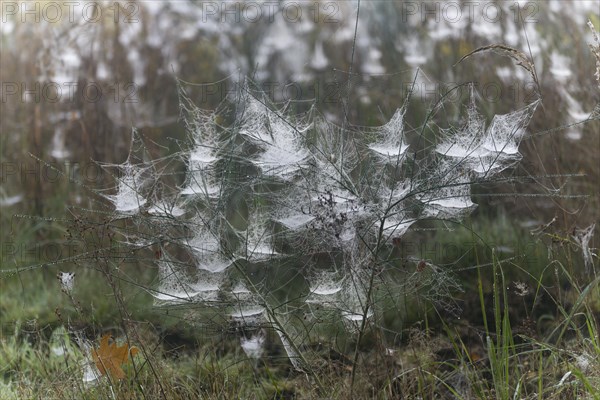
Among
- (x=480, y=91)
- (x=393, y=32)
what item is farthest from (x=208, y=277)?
(x=393, y=32)

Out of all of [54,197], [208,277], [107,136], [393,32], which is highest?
[393,32]

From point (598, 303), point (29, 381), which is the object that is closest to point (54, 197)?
point (29, 381)

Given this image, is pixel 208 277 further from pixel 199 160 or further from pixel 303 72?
pixel 303 72

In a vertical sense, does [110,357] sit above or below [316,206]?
below

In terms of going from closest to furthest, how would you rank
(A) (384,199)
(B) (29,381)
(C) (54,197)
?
(A) (384,199), (B) (29,381), (C) (54,197)

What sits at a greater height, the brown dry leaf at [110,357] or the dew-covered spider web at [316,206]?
the dew-covered spider web at [316,206]

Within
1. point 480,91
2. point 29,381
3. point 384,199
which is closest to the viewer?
point 384,199

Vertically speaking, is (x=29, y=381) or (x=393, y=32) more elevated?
→ (x=393, y=32)

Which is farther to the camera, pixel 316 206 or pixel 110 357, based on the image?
pixel 110 357

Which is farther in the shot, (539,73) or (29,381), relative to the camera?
(539,73)

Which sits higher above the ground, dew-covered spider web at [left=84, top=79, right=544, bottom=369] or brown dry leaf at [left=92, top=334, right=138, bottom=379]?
dew-covered spider web at [left=84, top=79, right=544, bottom=369]
